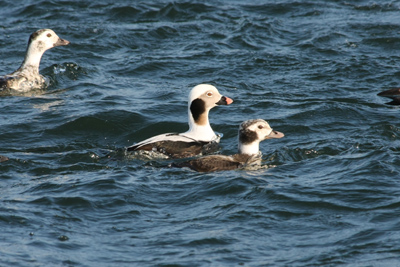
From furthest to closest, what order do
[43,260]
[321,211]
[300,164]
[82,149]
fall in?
[82,149], [300,164], [321,211], [43,260]

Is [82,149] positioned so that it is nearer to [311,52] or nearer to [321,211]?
[321,211]

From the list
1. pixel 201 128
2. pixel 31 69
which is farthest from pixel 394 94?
pixel 31 69

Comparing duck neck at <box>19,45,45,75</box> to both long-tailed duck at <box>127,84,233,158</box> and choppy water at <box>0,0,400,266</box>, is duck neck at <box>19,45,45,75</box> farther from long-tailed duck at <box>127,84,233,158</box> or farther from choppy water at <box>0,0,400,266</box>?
Result: long-tailed duck at <box>127,84,233,158</box>

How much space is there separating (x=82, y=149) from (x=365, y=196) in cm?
475

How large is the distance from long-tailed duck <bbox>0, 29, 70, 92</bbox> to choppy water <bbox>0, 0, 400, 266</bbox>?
1.25ft

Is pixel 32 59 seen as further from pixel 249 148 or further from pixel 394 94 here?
pixel 394 94

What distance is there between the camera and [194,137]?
1121 centimetres

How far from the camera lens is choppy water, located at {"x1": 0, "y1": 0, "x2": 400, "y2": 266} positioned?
749 cm

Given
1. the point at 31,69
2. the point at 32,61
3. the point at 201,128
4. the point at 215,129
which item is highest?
the point at 32,61

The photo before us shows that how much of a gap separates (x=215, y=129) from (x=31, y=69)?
206 inches

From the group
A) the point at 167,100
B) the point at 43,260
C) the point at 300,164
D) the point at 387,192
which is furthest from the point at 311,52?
the point at 43,260

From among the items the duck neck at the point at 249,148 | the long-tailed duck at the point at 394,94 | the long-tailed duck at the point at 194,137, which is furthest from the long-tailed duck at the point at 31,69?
the long-tailed duck at the point at 394,94

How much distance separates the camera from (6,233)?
25.1 feet

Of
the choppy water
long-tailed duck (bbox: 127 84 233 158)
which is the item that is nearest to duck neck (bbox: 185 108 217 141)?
long-tailed duck (bbox: 127 84 233 158)
